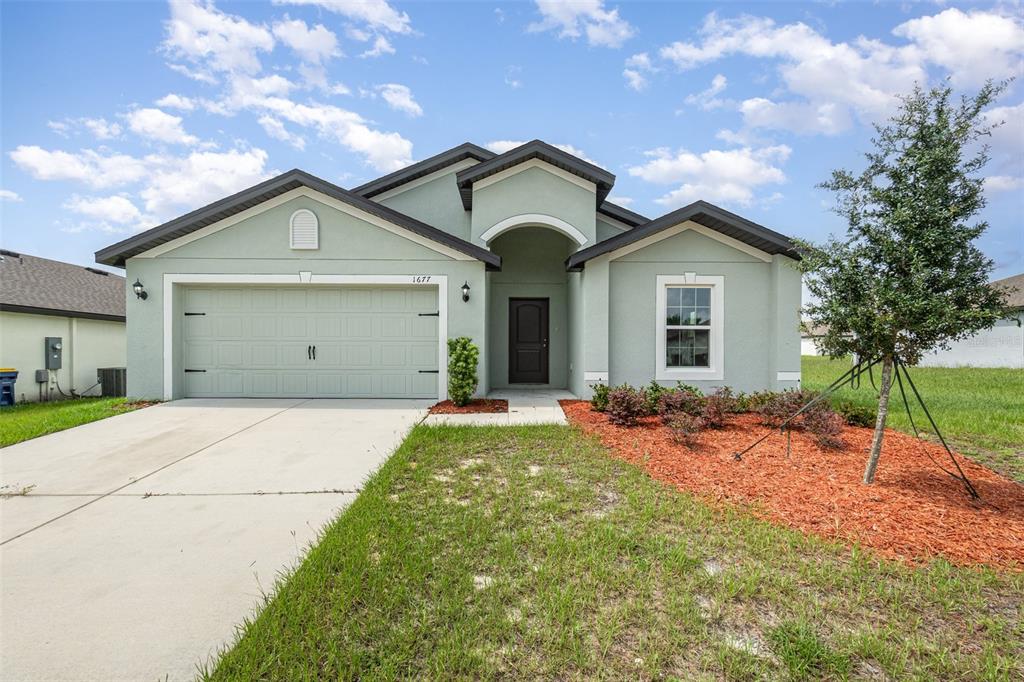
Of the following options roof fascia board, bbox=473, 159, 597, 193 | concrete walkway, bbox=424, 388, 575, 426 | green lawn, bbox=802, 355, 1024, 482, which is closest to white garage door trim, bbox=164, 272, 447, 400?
concrete walkway, bbox=424, 388, 575, 426

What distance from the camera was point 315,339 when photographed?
9734 millimetres

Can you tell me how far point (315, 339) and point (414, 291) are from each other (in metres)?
2.38

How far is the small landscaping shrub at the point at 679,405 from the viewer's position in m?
7.17

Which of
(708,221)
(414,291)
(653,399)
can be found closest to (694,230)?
(708,221)

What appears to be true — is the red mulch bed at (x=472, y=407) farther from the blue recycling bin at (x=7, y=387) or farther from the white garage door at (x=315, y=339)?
the blue recycling bin at (x=7, y=387)

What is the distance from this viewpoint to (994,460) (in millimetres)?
5664

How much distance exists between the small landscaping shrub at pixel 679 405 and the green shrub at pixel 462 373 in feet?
11.6

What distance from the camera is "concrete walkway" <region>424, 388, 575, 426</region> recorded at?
24.6 ft

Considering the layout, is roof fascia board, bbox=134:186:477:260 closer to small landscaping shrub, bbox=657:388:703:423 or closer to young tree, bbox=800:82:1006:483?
small landscaping shrub, bbox=657:388:703:423

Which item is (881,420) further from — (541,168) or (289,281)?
(289,281)

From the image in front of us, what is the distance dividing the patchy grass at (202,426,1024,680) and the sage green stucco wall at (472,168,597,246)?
718 cm

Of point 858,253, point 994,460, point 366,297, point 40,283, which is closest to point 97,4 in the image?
point 366,297

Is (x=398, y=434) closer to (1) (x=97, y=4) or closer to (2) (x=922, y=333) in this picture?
(2) (x=922, y=333)

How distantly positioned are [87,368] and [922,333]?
1861 cm
